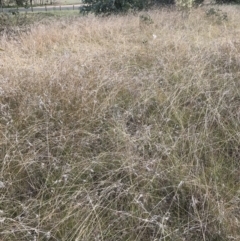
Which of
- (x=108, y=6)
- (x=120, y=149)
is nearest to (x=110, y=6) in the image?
(x=108, y=6)

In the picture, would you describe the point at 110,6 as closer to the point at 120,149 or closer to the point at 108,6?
the point at 108,6

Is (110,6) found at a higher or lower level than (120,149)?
higher

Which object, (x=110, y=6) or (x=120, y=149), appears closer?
(x=120, y=149)

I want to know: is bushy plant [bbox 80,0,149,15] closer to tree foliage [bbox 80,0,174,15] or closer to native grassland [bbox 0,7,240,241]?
tree foliage [bbox 80,0,174,15]

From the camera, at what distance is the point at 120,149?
2215 millimetres

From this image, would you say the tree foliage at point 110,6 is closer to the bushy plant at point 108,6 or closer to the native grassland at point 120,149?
the bushy plant at point 108,6

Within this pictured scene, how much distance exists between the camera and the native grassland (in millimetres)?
1737

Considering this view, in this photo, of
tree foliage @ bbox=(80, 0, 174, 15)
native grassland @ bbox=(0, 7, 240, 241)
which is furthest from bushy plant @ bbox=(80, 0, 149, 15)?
native grassland @ bbox=(0, 7, 240, 241)

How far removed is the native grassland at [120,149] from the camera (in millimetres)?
1737

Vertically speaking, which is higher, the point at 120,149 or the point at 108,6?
the point at 108,6

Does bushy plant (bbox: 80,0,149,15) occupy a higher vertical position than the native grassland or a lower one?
higher

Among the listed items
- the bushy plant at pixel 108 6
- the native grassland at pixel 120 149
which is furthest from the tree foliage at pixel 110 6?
the native grassland at pixel 120 149

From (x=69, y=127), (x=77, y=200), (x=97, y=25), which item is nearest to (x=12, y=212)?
(x=77, y=200)

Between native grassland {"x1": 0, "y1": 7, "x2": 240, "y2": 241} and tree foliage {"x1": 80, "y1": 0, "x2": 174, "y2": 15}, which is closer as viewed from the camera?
native grassland {"x1": 0, "y1": 7, "x2": 240, "y2": 241}
